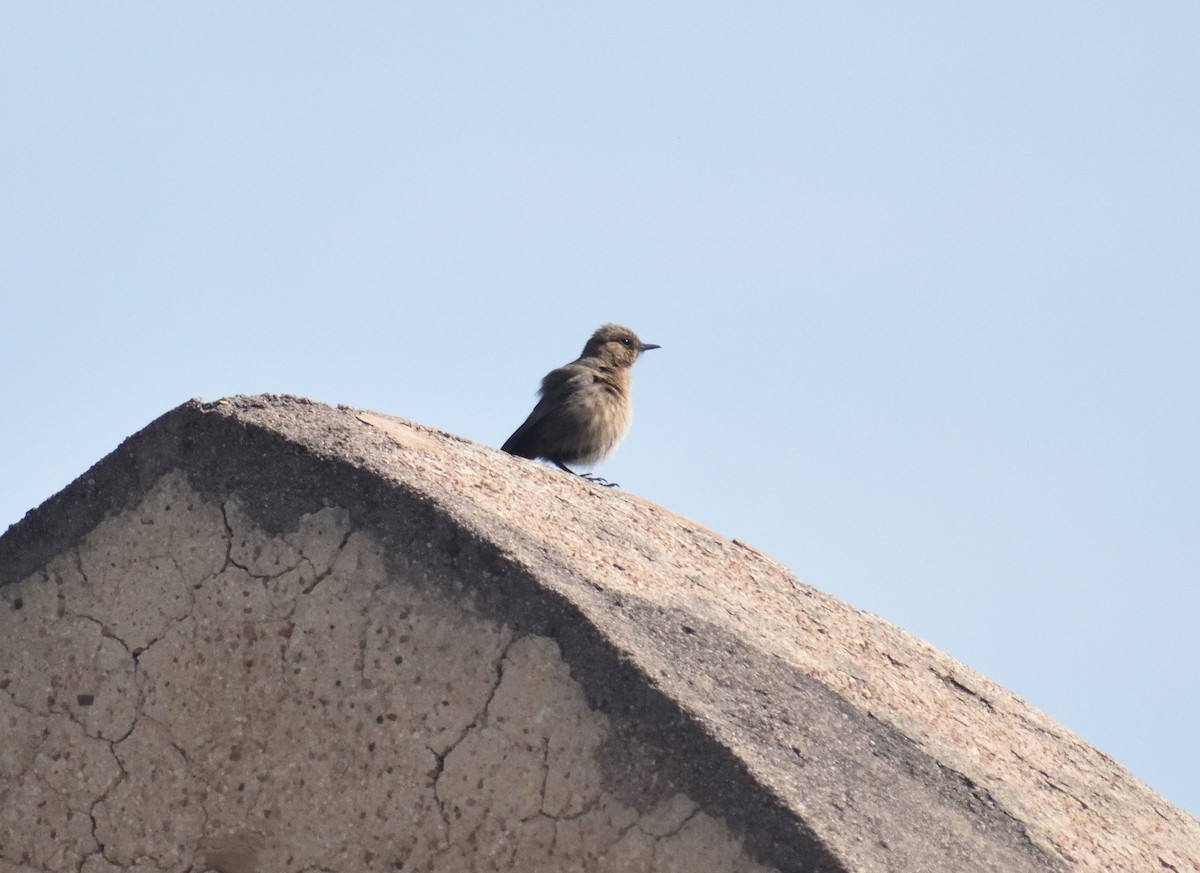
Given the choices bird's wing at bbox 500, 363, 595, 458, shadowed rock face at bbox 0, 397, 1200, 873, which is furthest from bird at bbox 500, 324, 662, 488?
shadowed rock face at bbox 0, 397, 1200, 873

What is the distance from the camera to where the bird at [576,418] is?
8.73 meters

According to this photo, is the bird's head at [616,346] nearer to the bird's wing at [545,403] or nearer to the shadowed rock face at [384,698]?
the bird's wing at [545,403]

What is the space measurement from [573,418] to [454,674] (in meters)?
5.17

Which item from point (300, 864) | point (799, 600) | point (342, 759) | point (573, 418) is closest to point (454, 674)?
point (342, 759)

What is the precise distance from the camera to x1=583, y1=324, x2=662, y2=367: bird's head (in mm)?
9695

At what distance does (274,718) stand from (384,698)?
0.83ft

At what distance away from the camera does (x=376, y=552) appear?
145 inches

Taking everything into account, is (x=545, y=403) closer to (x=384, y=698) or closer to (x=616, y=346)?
(x=616, y=346)

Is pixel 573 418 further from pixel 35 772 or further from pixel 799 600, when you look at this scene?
pixel 35 772

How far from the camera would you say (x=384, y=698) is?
363cm

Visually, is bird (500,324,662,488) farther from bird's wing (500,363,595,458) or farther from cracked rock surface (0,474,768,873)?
cracked rock surface (0,474,768,873)

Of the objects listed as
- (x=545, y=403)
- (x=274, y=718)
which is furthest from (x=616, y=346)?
(x=274, y=718)

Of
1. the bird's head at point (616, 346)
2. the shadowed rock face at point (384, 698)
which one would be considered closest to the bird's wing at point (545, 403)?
the bird's head at point (616, 346)

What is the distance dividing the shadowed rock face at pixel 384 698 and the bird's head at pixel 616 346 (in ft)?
18.8
